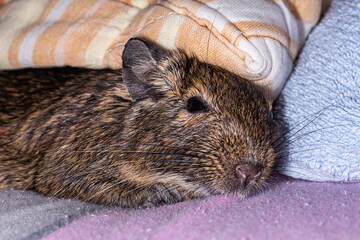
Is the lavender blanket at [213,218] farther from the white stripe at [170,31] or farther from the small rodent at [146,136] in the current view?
the white stripe at [170,31]

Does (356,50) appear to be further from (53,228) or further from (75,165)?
(53,228)

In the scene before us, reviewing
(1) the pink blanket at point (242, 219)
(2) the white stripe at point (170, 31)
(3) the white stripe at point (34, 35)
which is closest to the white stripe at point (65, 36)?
(3) the white stripe at point (34, 35)

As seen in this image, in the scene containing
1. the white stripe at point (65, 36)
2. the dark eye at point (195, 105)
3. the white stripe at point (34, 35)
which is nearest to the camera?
the dark eye at point (195, 105)

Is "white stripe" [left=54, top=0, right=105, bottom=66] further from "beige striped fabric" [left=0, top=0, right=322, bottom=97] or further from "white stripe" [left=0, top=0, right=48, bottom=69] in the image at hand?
"white stripe" [left=0, top=0, right=48, bottom=69]

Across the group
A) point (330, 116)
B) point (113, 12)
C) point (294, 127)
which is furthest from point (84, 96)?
point (330, 116)

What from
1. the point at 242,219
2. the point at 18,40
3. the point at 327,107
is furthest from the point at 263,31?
the point at 18,40

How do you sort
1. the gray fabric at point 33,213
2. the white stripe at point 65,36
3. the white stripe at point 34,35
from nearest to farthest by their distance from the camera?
the gray fabric at point 33,213 < the white stripe at point 65,36 < the white stripe at point 34,35

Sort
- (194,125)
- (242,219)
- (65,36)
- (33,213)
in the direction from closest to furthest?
(242,219)
(33,213)
(194,125)
(65,36)

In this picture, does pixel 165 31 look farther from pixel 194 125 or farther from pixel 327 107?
pixel 327 107
